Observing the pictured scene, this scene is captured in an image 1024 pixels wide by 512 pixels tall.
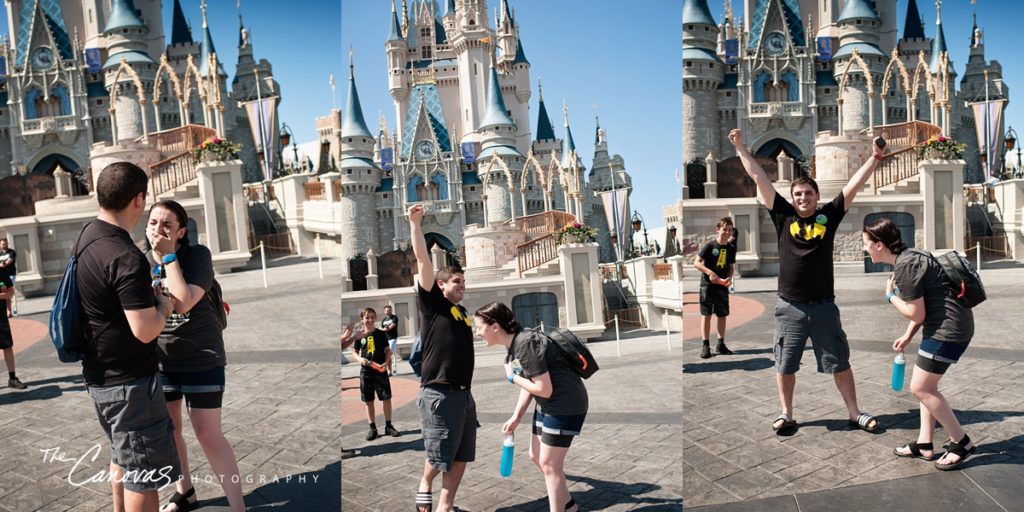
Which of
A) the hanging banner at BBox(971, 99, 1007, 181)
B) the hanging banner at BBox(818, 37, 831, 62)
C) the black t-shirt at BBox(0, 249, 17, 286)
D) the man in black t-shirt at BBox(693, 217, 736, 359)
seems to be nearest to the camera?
the black t-shirt at BBox(0, 249, 17, 286)

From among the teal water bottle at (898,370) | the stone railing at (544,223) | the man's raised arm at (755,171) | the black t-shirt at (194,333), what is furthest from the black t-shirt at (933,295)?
the black t-shirt at (194,333)

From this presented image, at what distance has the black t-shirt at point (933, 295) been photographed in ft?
16.6

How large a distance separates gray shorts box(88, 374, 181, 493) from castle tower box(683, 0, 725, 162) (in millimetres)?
3842

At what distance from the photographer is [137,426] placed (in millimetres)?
3836

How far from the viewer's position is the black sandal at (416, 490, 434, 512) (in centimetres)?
486

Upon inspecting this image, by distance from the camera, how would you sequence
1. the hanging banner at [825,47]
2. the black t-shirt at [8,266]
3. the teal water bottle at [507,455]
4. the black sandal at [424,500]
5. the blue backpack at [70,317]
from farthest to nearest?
the hanging banner at [825,47]
the black t-shirt at [8,266]
the black sandal at [424,500]
the teal water bottle at [507,455]
the blue backpack at [70,317]

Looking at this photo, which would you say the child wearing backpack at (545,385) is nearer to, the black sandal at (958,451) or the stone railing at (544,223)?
the stone railing at (544,223)

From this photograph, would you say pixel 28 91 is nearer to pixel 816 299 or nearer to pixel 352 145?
pixel 352 145

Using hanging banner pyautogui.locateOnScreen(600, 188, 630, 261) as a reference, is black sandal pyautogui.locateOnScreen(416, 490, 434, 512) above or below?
below

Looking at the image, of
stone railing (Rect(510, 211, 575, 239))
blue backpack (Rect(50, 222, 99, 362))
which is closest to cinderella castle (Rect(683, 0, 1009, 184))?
stone railing (Rect(510, 211, 575, 239))

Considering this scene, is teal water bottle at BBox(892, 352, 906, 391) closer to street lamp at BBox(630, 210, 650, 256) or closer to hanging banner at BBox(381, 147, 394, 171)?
street lamp at BBox(630, 210, 650, 256)

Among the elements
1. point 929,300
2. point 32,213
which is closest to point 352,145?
point 32,213

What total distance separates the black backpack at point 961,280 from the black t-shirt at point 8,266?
6189mm

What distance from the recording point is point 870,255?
5.34 m
